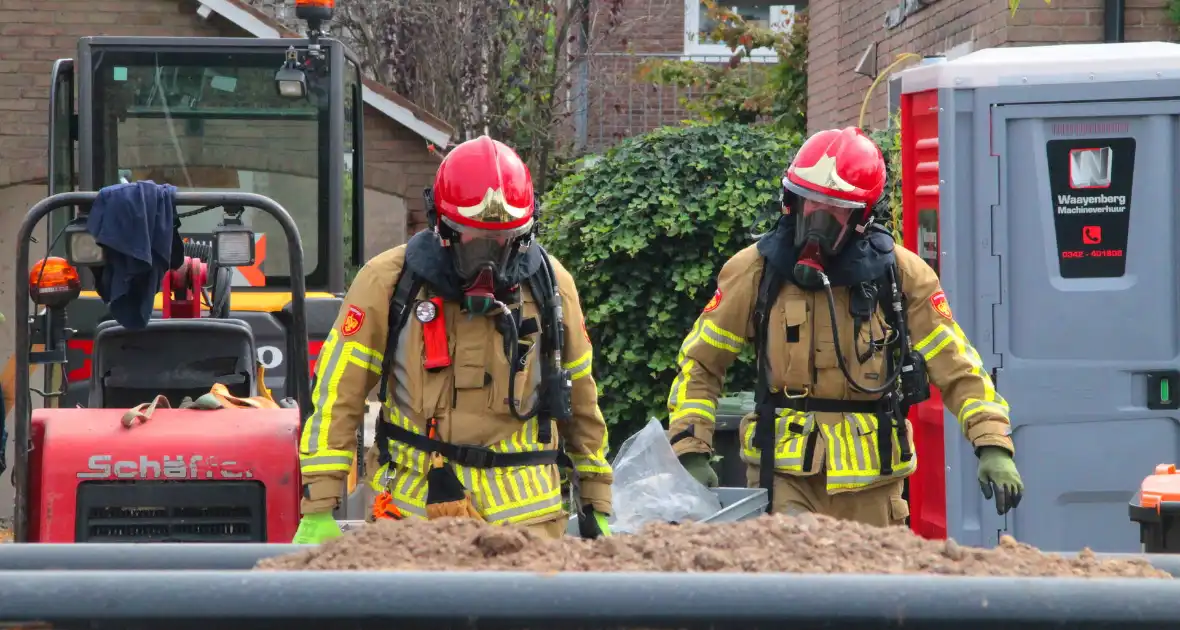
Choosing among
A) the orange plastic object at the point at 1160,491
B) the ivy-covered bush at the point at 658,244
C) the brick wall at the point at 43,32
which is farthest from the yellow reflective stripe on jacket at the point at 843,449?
the brick wall at the point at 43,32

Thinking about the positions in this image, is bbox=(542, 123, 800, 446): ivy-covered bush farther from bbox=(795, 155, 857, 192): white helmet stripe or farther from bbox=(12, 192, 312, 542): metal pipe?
bbox=(12, 192, 312, 542): metal pipe

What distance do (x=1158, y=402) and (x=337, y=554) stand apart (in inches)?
161

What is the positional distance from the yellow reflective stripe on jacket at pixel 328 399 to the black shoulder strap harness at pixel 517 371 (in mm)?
105

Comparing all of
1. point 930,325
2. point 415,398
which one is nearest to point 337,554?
point 415,398

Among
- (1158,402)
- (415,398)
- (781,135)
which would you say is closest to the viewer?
(415,398)

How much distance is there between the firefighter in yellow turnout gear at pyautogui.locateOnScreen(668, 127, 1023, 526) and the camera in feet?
15.5

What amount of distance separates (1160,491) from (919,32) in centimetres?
641

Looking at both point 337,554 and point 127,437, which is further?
point 127,437

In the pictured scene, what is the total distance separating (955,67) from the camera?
19.6 ft

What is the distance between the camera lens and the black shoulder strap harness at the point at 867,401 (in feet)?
15.6

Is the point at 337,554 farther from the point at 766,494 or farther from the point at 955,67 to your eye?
the point at 955,67

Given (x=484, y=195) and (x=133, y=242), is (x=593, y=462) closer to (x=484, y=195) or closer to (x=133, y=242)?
(x=484, y=195)

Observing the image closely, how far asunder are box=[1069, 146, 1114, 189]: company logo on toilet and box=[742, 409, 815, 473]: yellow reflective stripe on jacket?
1841 mm

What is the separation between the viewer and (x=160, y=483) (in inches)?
169
